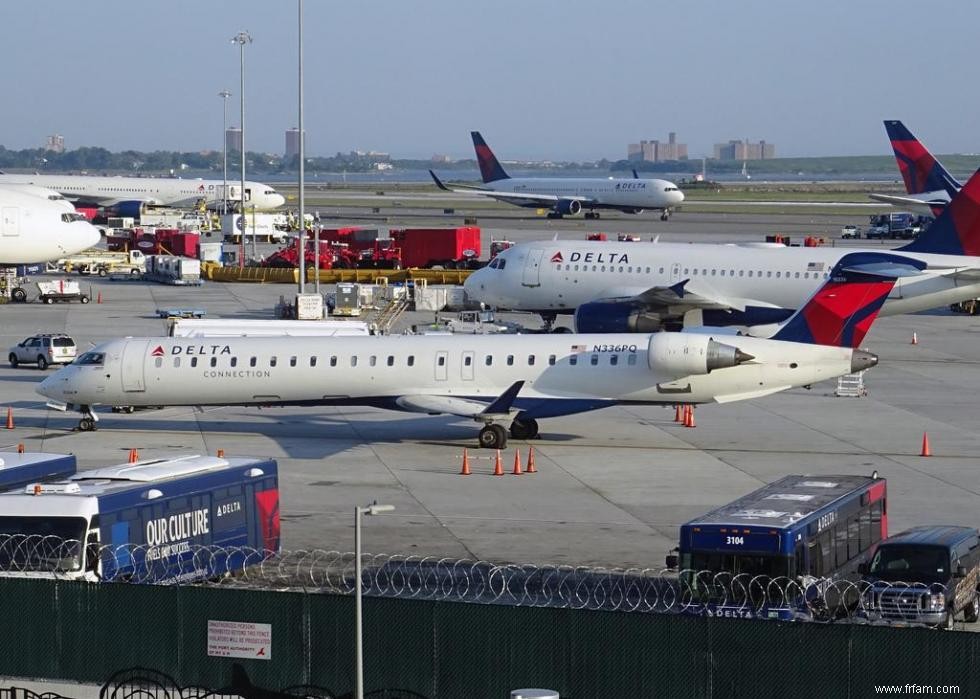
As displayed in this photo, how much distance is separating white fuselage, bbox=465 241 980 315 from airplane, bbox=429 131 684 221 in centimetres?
7727

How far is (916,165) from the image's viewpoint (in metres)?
89.3

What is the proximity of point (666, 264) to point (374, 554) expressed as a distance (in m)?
34.8

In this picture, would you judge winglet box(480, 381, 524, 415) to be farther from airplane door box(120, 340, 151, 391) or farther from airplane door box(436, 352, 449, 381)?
airplane door box(120, 340, 151, 391)

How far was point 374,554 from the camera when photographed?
89.7 ft

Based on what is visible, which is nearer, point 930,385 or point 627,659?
point 627,659

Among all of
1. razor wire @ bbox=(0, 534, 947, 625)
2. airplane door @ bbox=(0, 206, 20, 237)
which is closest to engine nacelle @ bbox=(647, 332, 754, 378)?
razor wire @ bbox=(0, 534, 947, 625)

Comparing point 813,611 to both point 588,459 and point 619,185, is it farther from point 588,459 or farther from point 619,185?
point 619,185

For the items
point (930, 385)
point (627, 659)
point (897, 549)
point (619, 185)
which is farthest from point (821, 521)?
point (619, 185)

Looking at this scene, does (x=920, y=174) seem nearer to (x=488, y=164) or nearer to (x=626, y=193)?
(x=626, y=193)

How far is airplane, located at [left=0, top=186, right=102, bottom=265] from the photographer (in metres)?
65.8

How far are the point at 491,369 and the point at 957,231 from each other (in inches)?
931

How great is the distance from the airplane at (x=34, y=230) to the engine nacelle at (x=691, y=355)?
37565 millimetres

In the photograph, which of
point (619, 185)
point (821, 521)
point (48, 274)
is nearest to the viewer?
point (821, 521)

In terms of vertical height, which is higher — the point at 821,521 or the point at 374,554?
the point at 821,521
